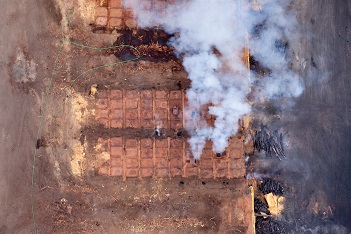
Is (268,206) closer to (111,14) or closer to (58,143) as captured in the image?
(58,143)

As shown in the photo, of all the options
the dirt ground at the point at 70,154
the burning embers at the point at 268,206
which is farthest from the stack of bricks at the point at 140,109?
the burning embers at the point at 268,206

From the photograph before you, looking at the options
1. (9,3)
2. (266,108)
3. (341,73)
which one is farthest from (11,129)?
(341,73)

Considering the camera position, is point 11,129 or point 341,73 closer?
point 11,129

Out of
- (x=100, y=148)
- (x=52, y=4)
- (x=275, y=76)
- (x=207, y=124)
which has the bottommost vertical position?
(x=100, y=148)

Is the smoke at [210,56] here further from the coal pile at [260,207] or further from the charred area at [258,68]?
the coal pile at [260,207]

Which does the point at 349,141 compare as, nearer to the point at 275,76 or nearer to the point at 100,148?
the point at 275,76

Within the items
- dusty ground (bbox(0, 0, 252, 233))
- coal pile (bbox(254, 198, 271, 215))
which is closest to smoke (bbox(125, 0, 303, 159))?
dusty ground (bbox(0, 0, 252, 233))

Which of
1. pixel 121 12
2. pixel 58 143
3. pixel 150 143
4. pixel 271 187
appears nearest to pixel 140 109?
pixel 150 143
